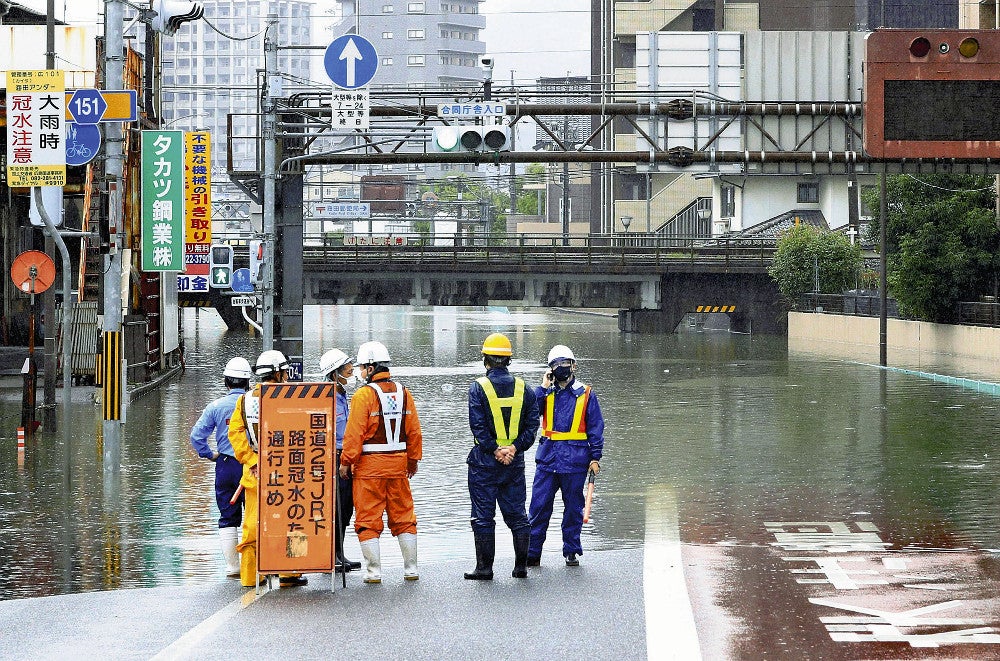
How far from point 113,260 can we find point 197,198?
15343mm

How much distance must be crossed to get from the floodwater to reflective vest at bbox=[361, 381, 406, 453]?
175cm

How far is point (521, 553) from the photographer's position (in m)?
10.1

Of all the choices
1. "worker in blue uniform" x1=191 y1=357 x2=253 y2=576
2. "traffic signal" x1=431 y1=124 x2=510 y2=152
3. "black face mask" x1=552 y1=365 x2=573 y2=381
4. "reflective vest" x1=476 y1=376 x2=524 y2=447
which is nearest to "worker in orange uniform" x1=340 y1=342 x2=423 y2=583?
"reflective vest" x1=476 y1=376 x2=524 y2=447

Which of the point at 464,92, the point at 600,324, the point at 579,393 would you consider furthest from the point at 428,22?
the point at 579,393

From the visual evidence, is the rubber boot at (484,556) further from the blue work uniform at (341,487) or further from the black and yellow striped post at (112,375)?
the black and yellow striped post at (112,375)

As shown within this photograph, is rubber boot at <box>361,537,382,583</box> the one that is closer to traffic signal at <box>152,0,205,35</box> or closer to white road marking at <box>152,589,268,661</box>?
white road marking at <box>152,589,268,661</box>

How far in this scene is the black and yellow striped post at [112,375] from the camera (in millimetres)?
17031

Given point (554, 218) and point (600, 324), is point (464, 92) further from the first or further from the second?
point (554, 218)

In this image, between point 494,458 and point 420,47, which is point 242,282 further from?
point 420,47

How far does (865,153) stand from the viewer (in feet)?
78.8

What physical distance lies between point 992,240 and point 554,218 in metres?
102

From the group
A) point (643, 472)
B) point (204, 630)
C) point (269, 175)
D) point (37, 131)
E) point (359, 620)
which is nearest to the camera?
point (204, 630)

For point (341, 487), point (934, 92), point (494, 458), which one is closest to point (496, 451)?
point (494, 458)

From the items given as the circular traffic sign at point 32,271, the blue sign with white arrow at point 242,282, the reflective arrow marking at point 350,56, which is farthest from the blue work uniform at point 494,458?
the blue sign with white arrow at point 242,282
